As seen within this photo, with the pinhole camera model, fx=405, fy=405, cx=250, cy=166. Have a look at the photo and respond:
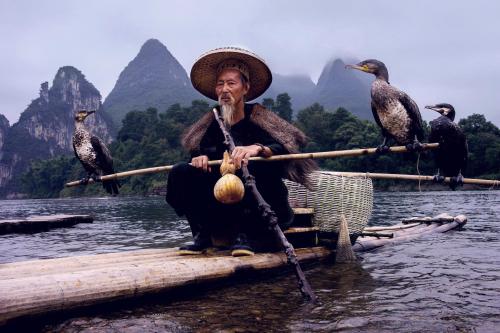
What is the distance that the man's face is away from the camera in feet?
14.5

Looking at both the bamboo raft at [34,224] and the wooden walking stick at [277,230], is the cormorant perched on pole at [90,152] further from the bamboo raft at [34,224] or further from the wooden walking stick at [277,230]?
the bamboo raft at [34,224]

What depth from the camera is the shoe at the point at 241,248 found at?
12.5ft

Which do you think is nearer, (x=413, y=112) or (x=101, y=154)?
(x=413, y=112)

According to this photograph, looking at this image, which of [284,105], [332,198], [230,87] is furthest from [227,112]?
[284,105]

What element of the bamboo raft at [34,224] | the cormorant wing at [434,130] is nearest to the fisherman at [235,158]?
the cormorant wing at [434,130]

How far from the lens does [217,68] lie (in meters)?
4.71

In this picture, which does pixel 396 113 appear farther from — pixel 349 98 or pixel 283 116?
pixel 349 98

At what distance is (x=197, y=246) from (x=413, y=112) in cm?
261

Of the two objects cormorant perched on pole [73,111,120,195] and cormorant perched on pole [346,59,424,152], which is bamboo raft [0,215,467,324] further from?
cormorant perched on pole [73,111,120,195]

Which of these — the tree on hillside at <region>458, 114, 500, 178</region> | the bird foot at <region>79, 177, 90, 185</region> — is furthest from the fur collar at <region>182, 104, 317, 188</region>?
the tree on hillside at <region>458, 114, 500, 178</region>

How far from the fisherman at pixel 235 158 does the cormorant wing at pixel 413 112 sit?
111cm

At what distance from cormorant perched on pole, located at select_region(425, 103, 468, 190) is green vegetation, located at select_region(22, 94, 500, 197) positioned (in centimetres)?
4034

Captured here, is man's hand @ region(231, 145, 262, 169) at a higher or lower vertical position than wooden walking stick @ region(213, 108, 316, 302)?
higher

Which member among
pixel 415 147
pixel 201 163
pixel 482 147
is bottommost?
pixel 201 163
